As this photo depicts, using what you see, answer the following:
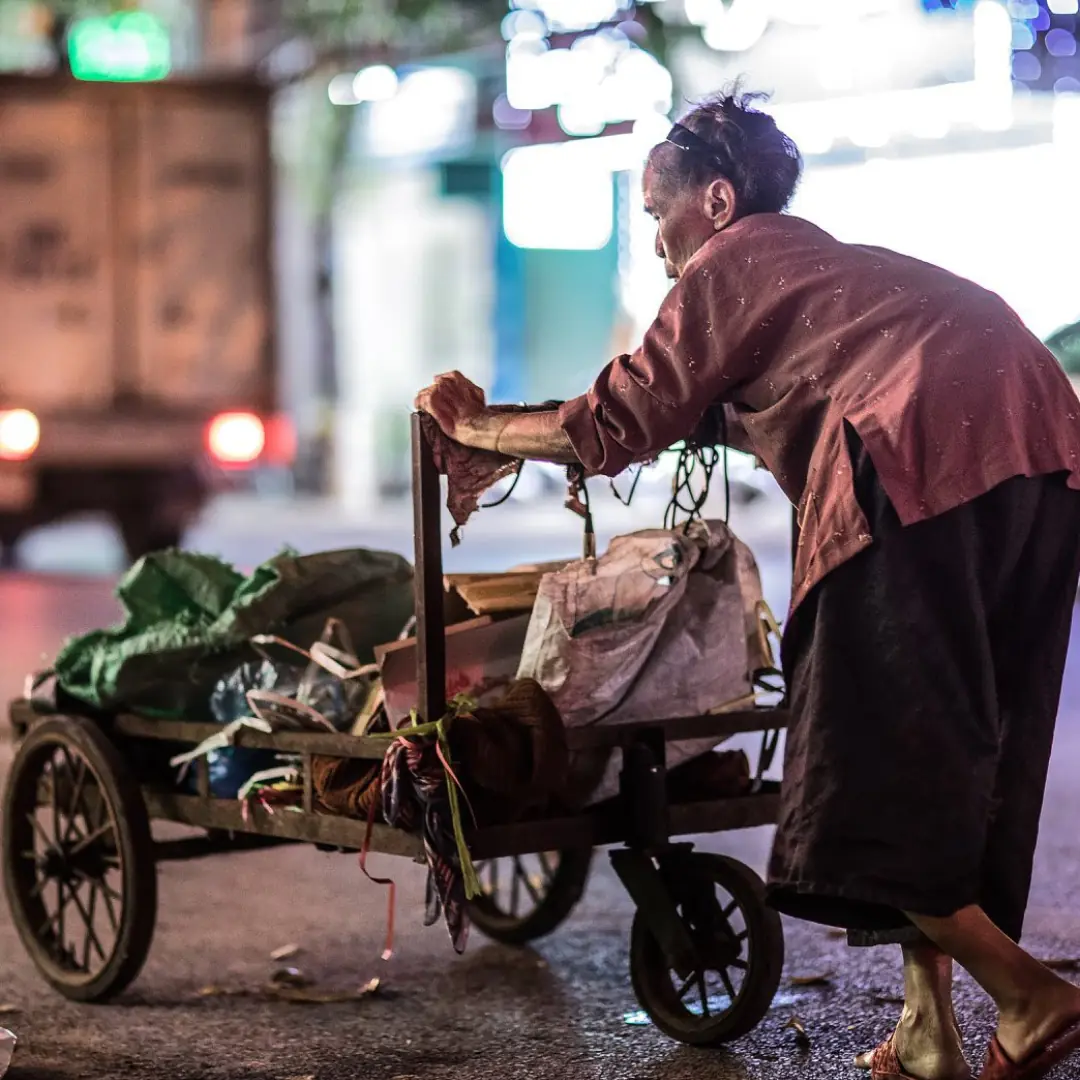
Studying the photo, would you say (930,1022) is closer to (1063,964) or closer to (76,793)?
(1063,964)

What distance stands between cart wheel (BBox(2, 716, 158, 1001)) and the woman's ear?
1.93 m

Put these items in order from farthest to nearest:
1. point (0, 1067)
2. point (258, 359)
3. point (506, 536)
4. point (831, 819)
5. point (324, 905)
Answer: point (506, 536) → point (258, 359) → point (324, 905) → point (0, 1067) → point (831, 819)

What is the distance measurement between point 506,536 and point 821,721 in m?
16.2

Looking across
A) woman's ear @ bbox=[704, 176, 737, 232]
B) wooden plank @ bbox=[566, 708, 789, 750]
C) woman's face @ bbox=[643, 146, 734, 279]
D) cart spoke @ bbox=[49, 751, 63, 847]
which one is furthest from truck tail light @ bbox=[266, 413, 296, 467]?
woman's ear @ bbox=[704, 176, 737, 232]

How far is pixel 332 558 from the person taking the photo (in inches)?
193

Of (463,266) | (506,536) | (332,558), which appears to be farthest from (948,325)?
(463,266)

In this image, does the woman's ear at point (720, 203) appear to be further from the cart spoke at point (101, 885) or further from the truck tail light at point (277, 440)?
the truck tail light at point (277, 440)

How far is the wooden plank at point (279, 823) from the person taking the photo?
4.05 metres

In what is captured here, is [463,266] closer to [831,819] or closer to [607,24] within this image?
[607,24]

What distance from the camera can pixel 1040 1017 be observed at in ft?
11.3

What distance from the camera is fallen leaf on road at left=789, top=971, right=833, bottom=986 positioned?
4.71 m

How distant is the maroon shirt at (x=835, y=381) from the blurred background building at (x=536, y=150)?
621cm

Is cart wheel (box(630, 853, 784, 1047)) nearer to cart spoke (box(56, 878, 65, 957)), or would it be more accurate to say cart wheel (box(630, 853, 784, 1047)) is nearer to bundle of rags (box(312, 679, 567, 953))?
bundle of rags (box(312, 679, 567, 953))

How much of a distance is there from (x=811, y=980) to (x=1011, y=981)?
1289 mm
